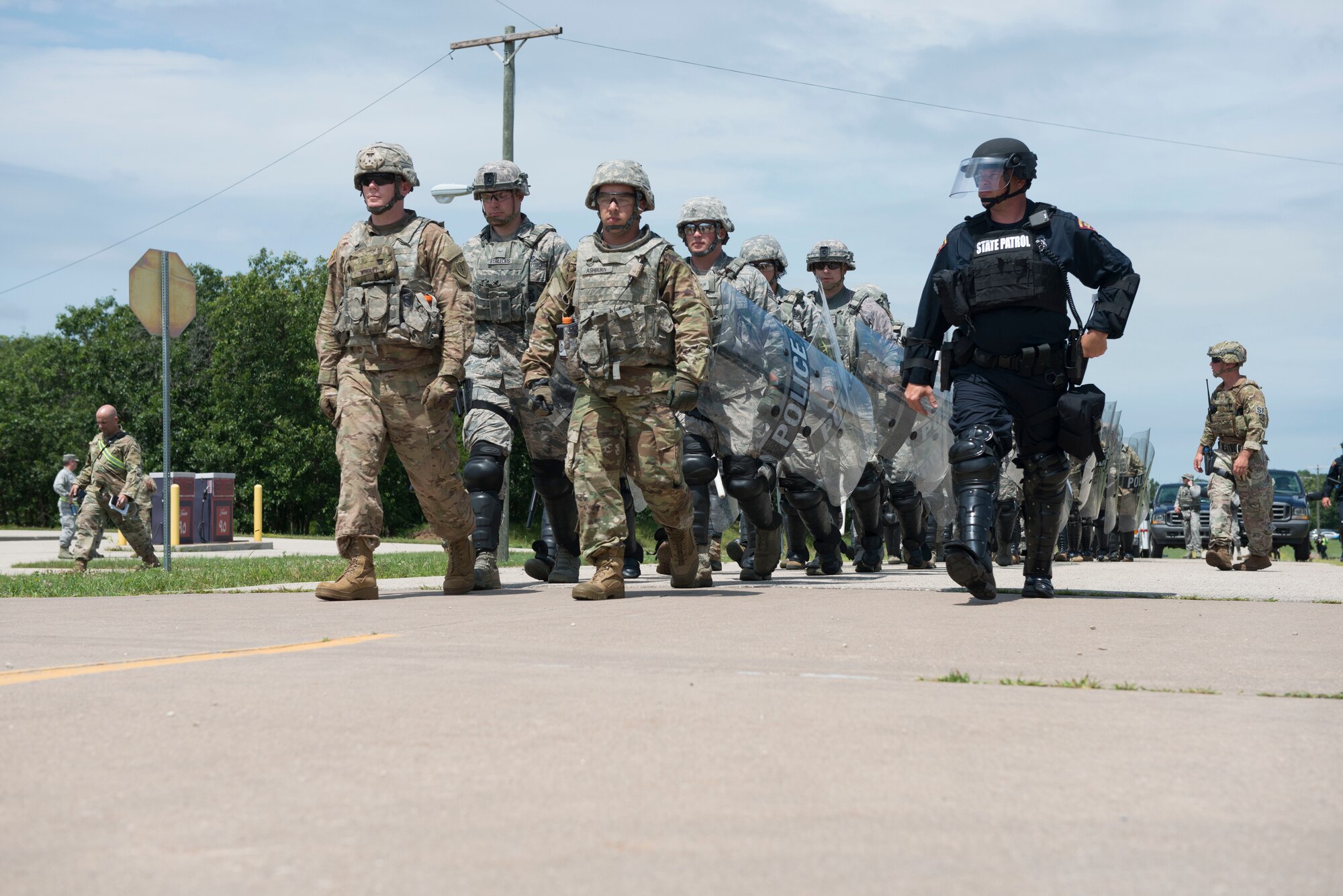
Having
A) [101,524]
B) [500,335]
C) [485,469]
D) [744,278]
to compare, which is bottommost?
[101,524]

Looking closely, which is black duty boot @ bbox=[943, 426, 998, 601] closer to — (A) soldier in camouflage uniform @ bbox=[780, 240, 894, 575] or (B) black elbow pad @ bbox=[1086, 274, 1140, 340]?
(B) black elbow pad @ bbox=[1086, 274, 1140, 340]

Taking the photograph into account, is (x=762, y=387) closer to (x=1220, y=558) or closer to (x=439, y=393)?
(x=439, y=393)

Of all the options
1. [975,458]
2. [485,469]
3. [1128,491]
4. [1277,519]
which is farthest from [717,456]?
[1277,519]

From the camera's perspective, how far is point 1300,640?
5.56m

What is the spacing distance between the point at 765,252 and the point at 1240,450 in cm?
575

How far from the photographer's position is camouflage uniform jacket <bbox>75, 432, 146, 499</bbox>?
50.0ft

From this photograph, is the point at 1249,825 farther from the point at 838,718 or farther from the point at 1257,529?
the point at 1257,529

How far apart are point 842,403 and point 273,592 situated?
161 inches

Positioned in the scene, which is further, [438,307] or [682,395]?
[438,307]

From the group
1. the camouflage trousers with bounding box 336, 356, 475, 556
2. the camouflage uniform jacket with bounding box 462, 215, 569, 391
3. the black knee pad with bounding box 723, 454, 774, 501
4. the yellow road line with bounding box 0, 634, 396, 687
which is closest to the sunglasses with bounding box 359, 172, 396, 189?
the camouflage trousers with bounding box 336, 356, 475, 556

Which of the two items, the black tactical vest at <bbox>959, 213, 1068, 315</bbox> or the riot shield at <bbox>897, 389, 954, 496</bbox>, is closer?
the black tactical vest at <bbox>959, 213, 1068, 315</bbox>

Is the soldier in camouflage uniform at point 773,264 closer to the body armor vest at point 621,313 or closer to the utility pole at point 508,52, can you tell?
the body armor vest at point 621,313

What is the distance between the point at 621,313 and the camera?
307 inches

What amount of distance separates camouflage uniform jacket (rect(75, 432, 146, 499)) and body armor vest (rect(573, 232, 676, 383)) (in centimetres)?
891
